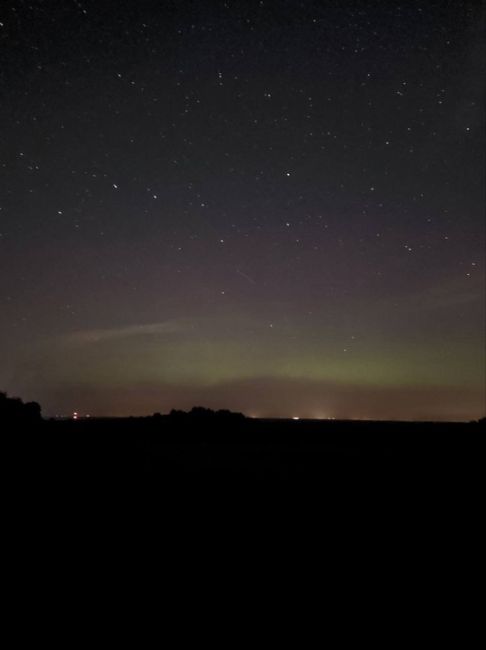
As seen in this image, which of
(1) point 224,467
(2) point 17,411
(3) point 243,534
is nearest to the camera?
(3) point 243,534

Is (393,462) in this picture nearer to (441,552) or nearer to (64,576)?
(441,552)

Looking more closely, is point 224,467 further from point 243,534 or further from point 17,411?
point 17,411

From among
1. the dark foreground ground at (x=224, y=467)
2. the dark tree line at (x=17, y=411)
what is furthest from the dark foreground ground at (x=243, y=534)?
the dark tree line at (x=17, y=411)

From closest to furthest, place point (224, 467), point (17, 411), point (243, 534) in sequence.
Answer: point (243, 534) < point (224, 467) < point (17, 411)

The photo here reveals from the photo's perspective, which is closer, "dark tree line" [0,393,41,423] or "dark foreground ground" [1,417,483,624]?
"dark foreground ground" [1,417,483,624]

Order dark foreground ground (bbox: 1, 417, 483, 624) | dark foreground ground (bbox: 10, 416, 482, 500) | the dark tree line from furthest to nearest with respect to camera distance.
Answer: the dark tree line < dark foreground ground (bbox: 10, 416, 482, 500) < dark foreground ground (bbox: 1, 417, 483, 624)

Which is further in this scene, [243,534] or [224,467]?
[224,467]

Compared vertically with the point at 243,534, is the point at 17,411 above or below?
above

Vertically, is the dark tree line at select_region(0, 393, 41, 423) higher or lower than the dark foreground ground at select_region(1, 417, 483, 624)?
higher

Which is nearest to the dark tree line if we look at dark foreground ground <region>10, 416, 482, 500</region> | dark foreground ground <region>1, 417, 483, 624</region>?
dark foreground ground <region>10, 416, 482, 500</region>

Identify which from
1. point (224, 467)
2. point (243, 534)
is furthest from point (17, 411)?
point (243, 534)

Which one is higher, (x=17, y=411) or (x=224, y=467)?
(x=17, y=411)

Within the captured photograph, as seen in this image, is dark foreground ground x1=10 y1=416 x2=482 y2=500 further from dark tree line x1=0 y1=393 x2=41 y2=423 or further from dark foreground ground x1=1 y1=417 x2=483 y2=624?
dark tree line x1=0 y1=393 x2=41 y2=423

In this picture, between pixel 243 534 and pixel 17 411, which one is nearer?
pixel 243 534
